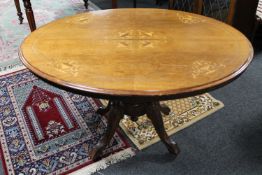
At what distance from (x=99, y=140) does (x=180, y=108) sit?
0.52 m

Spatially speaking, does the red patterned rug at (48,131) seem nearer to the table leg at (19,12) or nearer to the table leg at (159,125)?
the table leg at (159,125)

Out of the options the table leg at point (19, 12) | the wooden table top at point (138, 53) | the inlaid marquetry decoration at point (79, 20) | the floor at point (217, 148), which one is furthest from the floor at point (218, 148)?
the table leg at point (19, 12)

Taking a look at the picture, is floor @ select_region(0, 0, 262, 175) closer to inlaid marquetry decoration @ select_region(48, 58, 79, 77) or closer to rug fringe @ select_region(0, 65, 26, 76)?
inlaid marquetry decoration @ select_region(48, 58, 79, 77)

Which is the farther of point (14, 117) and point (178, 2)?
point (178, 2)

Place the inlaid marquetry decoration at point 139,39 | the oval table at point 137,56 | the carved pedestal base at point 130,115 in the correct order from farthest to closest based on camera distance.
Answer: the carved pedestal base at point 130,115
the inlaid marquetry decoration at point 139,39
the oval table at point 137,56

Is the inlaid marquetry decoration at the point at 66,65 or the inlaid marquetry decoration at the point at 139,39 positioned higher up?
the inlaid marquetry decoration at the point at 139,39

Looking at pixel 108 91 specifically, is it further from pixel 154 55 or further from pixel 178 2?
pixel 178 2

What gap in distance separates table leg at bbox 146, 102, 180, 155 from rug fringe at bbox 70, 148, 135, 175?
0.56ft

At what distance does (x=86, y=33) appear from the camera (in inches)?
45.3

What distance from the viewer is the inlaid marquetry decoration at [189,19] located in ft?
4.11

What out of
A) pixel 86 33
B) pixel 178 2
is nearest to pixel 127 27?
pixel 86 33

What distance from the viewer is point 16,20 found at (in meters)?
2.74

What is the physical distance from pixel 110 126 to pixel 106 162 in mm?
174

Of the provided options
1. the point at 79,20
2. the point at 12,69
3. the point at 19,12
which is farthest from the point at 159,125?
the point at 19,12
